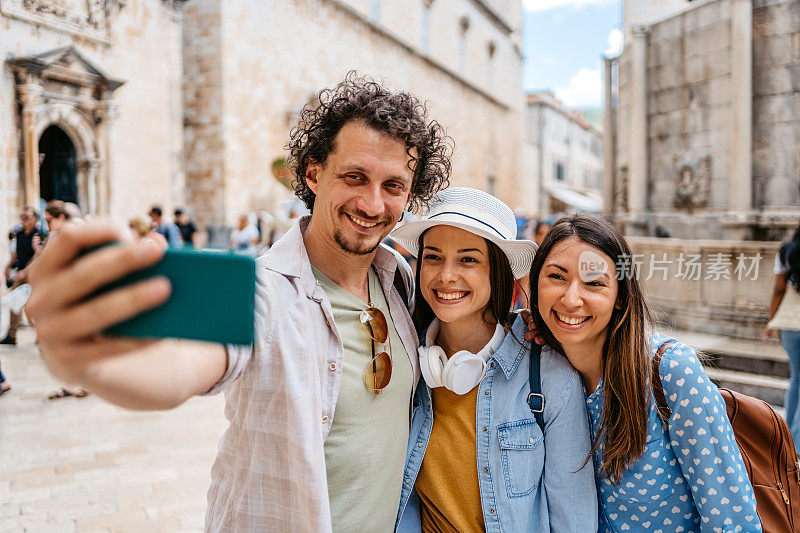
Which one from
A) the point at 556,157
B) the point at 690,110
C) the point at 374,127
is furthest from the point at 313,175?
the point at 556,157

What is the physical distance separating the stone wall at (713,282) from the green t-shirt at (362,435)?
5.11m

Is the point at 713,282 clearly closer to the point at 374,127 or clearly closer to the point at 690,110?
the point at 690,110

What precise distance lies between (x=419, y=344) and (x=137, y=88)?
13491 millimetres

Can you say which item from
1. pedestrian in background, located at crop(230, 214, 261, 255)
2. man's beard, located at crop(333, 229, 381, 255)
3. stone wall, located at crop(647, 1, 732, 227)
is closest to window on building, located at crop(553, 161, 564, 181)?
stone wall, located at crop(647, 1, 732, 227)

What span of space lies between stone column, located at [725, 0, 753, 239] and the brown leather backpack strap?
713cm

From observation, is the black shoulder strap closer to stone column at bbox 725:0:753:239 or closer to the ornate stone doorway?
stone column at bbox 725:0:753:239

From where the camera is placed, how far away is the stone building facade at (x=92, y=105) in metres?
10.6

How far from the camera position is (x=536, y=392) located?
188cm

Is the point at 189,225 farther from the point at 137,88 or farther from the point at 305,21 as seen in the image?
the point at 305,21

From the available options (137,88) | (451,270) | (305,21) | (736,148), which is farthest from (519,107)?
(451,270)

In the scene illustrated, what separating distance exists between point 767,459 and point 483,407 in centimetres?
96

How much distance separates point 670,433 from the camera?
1.74 m

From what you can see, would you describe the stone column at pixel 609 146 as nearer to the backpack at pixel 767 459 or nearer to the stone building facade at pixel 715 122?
the stone building facade at pixel 715 122

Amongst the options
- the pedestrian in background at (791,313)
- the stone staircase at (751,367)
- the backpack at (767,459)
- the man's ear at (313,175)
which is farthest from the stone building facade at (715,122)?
the man's ear at (313,175)
